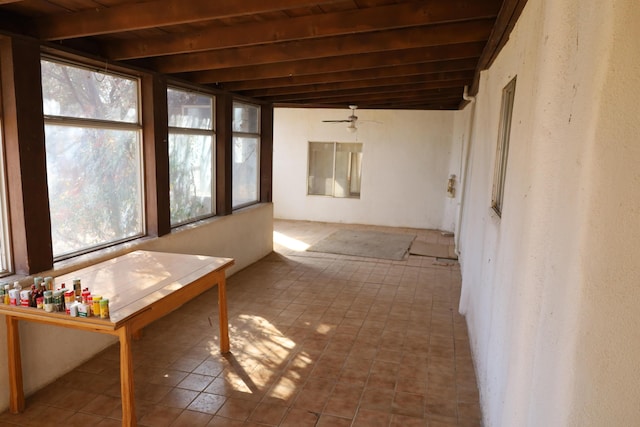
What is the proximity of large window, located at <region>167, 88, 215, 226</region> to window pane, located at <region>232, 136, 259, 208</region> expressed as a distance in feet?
2.34

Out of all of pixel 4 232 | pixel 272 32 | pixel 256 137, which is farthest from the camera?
pixel 256 137

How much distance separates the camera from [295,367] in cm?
334

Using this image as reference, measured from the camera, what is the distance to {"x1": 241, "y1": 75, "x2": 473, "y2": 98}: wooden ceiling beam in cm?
510

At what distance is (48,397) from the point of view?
2881 millimetres

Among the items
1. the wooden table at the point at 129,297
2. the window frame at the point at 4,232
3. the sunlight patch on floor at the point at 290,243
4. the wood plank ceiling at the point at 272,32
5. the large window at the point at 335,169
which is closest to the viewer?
the wooden table at the point at 129,297

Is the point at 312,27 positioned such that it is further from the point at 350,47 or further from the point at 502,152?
the point at 502,152

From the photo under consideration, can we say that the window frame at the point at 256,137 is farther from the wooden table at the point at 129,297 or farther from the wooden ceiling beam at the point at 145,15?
the wooden ceiling beam at the point at 145,15

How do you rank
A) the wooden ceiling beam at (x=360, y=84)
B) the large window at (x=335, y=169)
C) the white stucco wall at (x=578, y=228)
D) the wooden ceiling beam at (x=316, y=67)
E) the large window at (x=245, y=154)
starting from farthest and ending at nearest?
the large window at (x=335, y=169)
the large window at (x=245, y=154)
the wooden ceiling beam at (x=360, y=84)
the wooden ceiling beam at (x=316, y=67)
the white stucco wall at (x=578, y=228)

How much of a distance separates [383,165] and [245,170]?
3898mm

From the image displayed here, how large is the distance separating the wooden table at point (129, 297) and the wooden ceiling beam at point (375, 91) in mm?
3453

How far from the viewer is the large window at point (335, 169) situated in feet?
31.6

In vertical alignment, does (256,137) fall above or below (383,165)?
above

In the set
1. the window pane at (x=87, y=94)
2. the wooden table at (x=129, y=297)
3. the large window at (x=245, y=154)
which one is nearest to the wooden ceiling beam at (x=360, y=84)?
the large window at (x=245, y=154)

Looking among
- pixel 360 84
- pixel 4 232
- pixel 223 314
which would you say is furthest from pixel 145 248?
pixel 360 84
